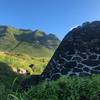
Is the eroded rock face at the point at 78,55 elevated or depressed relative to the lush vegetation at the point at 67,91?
elevated

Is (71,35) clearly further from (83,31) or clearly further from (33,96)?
(33,96)

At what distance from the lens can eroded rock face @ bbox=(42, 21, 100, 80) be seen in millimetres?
15750

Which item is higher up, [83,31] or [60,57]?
[83,31]

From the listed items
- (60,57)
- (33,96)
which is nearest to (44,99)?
(33,96)

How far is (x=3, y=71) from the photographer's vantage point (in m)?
20.7

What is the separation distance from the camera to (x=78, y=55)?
1644 centimetres

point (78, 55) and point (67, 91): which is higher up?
point (78, 55)

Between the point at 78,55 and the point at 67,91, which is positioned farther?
the point at 78,55

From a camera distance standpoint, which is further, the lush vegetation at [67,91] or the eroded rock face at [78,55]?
the eroded rock face at [78,55]

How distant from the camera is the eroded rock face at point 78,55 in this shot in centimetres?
1575

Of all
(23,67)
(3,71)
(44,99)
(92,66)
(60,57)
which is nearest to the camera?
(44,99)

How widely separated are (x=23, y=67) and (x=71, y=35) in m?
8.90

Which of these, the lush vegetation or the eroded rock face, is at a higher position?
the eroded rock face

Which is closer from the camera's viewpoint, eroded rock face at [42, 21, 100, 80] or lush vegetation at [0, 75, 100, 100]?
lush vegetation at [0, 75, 100, 100]
